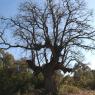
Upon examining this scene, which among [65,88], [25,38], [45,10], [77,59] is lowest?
[65,88]

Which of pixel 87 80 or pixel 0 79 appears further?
pixel 87 80

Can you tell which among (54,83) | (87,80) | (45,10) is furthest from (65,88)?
(87,80)

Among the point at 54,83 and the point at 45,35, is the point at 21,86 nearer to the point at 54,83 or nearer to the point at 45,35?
the point at 54,83

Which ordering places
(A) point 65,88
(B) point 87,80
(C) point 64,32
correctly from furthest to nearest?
(B) point 87,80 < (A) point 65,88 < (C) point 64,32

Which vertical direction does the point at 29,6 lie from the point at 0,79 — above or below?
above

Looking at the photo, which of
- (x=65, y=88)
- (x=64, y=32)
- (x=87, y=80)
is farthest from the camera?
(x=87, y=80)

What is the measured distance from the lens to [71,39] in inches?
1324

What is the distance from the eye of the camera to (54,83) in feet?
113

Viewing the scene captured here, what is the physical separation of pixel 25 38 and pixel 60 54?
4109mm

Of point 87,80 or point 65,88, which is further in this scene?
point 87,80

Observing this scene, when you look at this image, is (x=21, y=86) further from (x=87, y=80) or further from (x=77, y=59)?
(x=87, y=80)

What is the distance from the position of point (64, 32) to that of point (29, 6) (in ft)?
15.2

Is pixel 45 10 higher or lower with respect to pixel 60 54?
higher

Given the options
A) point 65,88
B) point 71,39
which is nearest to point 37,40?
point 71,39
